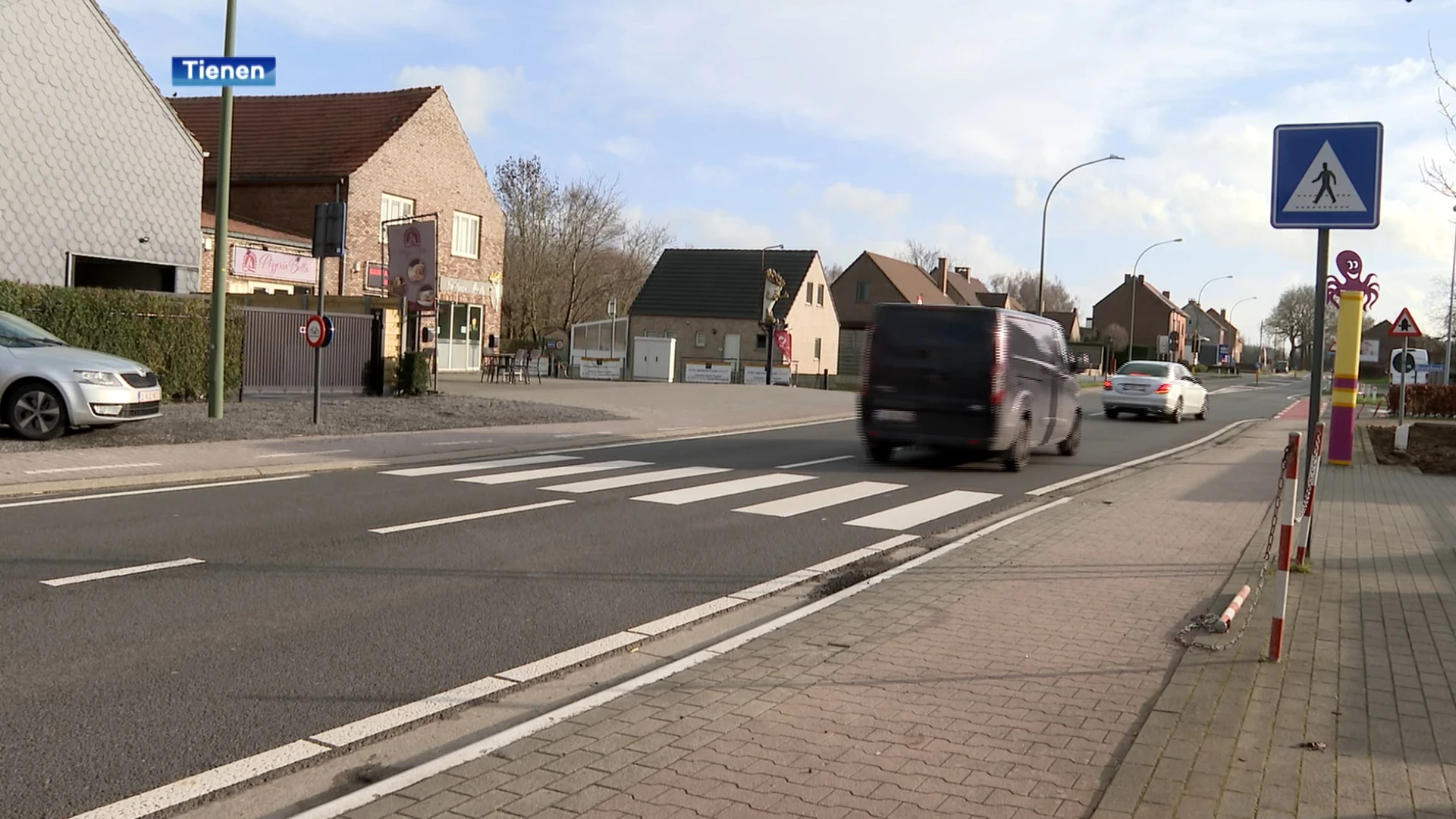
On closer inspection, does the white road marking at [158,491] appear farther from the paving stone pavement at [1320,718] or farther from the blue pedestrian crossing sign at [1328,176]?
the blue pedestrian crossing sign at [1328,176]

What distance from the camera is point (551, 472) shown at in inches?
545

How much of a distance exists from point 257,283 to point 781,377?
20.2 m

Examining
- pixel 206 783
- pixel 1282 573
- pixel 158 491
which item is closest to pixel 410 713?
pixel 206 783

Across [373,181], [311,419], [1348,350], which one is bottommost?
[311,419]

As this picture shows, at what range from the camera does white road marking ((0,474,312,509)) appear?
1009 centimetres

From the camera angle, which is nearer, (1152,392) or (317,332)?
(317,332)

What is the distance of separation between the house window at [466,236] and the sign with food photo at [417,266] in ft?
47.2

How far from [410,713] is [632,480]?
835cm

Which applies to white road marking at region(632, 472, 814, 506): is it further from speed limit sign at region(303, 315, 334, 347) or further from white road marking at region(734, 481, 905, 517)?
speed limit sign at region(303, 315, 334, 347)

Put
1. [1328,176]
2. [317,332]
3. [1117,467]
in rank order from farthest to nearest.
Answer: [1117,467], [317,332], [1328,176]

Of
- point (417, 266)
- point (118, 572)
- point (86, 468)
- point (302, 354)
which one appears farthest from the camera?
point (417, 266)

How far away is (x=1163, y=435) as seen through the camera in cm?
2469

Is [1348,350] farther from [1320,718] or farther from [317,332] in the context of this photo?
[317,332]

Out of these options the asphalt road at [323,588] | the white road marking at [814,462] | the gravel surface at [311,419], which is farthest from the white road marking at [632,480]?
Answer: the gravel surface at [311,419]
